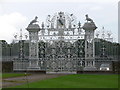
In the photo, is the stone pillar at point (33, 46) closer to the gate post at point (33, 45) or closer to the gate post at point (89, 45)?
the gate post at point (33, 45)

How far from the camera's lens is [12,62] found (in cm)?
2508

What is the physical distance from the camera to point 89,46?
23.1m

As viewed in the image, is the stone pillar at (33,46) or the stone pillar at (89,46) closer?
the stone pillar at (89,46)

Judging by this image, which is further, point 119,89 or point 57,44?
point 57,44

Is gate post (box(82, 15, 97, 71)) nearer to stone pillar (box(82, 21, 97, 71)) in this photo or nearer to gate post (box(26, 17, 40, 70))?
stone pillar (box(82, 21, 97, 71))

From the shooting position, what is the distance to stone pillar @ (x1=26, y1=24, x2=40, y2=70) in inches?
920

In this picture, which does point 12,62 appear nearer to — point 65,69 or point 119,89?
point 65,69

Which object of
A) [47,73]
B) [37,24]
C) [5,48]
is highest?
[37,24]

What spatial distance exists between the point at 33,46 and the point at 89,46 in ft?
14.1

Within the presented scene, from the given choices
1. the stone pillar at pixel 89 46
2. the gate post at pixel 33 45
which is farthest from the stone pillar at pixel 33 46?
the stone pillar at pixel 89 46

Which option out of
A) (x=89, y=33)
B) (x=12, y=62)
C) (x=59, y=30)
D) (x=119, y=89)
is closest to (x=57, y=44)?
(x=59, y=30)

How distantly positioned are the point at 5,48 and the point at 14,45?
103 cm

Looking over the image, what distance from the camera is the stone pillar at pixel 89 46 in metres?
22.9

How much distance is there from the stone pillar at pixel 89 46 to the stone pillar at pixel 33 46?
12.1 feet
